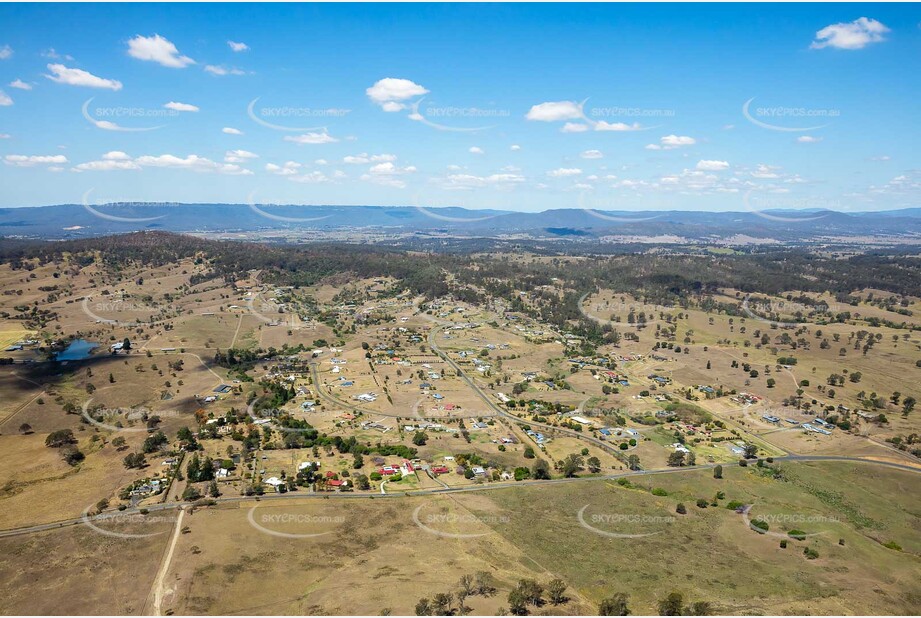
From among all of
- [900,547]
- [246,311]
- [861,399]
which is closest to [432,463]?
[900,547]

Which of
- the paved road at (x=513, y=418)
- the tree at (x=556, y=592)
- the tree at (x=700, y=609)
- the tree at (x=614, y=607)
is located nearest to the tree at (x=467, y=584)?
the tree at (x=556, y=592)

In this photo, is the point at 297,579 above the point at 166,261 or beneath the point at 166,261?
beneath

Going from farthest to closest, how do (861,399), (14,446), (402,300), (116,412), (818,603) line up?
(402,300), (861,399), (116,412), (14,446), (818,603)

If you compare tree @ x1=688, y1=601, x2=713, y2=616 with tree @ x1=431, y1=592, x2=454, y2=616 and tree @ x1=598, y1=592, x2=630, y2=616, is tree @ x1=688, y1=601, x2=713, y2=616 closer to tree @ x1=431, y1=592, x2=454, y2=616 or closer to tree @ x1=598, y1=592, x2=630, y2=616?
tree @ x1=598, y1=592, x2=630, y2=616

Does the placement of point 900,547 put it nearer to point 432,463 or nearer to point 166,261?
point 432,463

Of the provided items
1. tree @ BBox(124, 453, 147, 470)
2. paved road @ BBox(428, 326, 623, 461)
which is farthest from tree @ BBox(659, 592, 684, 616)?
tree @ BBox(124, 453, 147, 470)
